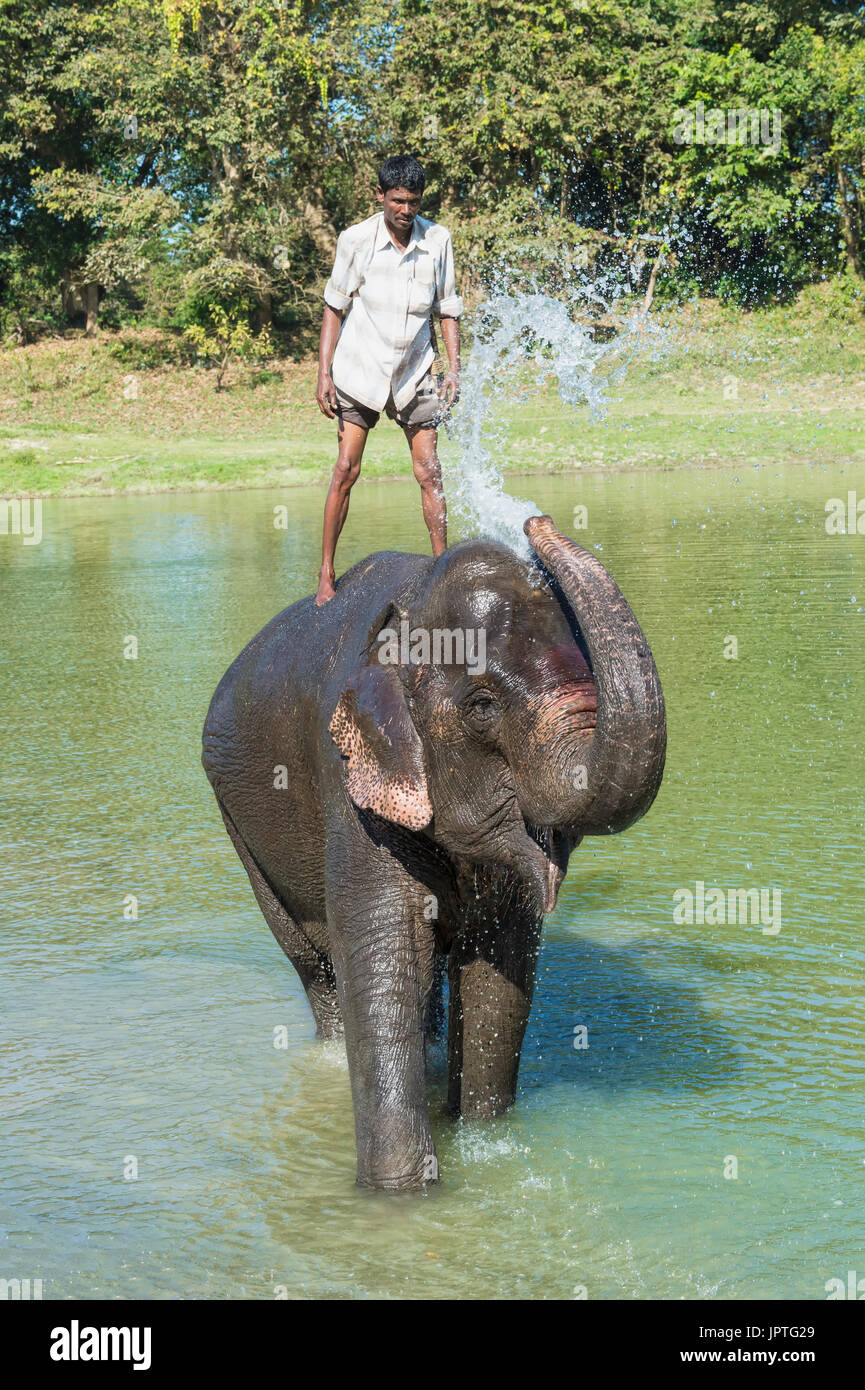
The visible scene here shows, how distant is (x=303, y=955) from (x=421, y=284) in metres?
2.49

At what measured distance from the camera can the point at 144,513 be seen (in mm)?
26250

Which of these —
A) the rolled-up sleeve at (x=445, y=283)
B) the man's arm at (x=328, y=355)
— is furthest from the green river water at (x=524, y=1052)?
the rolled-up sleeve at (x=445, y=283)

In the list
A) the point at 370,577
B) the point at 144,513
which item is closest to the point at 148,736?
the point at 370,577

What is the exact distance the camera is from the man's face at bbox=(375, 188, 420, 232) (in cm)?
553

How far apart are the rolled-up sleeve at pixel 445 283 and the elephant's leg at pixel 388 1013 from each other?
231 cm

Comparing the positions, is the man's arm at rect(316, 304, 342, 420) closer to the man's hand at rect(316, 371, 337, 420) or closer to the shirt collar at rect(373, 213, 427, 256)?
the man's hand at rect(316, 371, 337, 420)

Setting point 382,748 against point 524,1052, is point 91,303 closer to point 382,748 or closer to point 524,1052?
point 524,1052

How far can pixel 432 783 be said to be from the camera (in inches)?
172

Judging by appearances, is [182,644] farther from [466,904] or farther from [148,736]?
[466,904]

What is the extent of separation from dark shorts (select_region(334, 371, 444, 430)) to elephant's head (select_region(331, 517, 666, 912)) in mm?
1486

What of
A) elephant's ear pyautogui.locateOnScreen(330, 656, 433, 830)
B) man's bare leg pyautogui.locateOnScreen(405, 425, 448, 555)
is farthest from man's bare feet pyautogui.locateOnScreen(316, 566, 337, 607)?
elephant's ear pyautogui.locateOnScreen(330, 656, 433, 830)

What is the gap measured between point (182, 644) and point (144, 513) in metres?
12.5

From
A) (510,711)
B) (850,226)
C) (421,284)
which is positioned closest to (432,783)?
(510,711)
